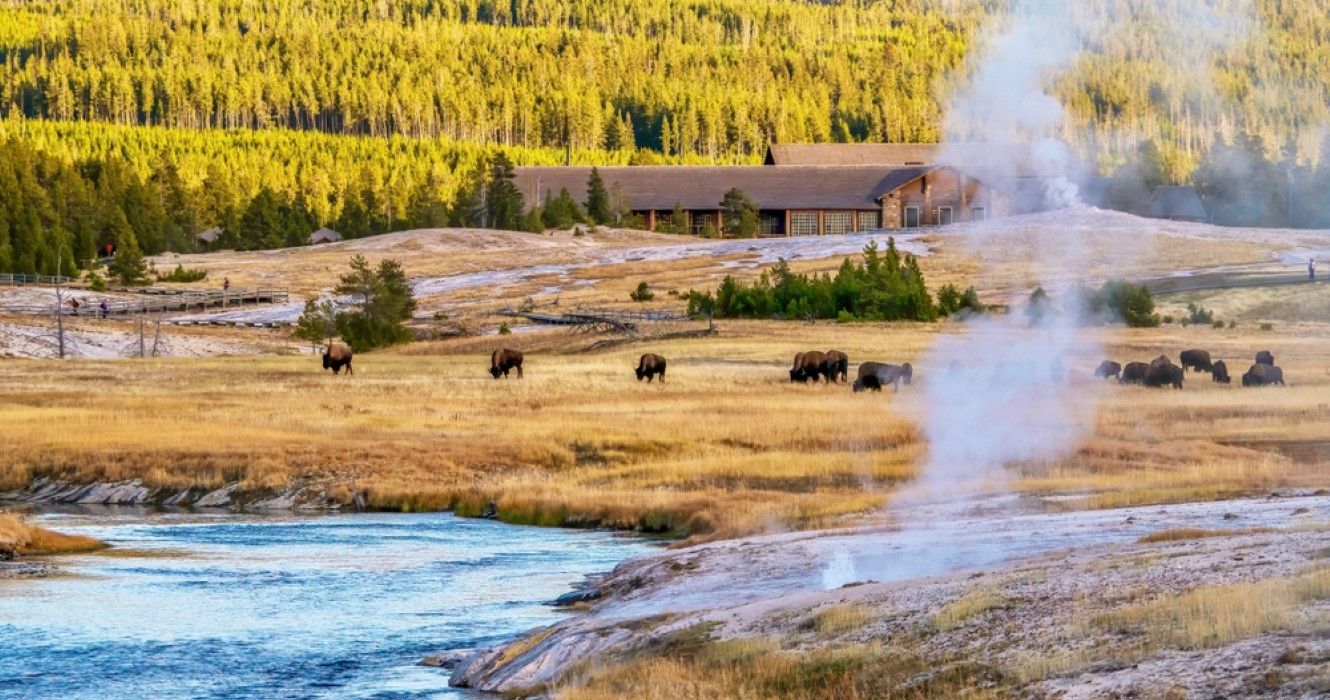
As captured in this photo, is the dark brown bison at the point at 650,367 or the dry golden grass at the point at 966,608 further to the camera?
the dark brown bison at the point at 650,367

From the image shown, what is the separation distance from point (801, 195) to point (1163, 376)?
362 ft

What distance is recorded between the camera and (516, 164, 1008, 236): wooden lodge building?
15562 centimetres

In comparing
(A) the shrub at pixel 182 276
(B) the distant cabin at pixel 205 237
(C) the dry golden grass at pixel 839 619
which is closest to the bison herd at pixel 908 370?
(C) the dry golden grass at pixel 839 619

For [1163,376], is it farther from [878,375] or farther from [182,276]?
[182,276]

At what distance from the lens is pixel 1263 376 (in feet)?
181

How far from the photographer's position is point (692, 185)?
173 meters

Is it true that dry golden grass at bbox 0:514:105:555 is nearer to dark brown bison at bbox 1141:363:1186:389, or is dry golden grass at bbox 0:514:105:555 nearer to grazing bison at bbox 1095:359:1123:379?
dark brown bison at bbox 1141:363:1186:389

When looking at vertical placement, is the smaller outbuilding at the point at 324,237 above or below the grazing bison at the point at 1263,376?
above

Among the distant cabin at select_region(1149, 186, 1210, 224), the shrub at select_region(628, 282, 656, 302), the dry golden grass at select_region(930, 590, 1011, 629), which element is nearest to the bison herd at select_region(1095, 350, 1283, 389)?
the dry golden grass at select_region(930, 590, 1011, 629)

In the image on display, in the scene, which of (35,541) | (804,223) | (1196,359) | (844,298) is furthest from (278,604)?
(804,223)

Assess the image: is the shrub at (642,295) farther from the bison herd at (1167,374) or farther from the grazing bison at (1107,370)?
the grazing bison at (1107,370)

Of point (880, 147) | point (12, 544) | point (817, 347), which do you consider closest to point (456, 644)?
point (12, 544)

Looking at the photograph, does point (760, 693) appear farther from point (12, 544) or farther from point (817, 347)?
A: point (817, 347)

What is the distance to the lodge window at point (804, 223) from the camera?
536ft
